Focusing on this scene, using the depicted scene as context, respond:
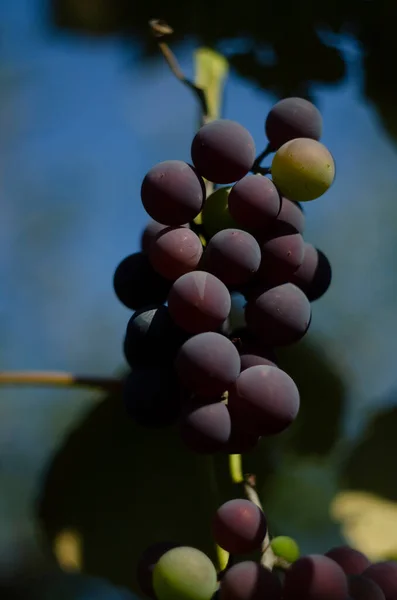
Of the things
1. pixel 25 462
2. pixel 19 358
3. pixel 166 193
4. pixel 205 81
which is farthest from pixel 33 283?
pixel 166 193

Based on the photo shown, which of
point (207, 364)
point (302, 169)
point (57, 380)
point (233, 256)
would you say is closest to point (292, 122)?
point (302, 169)

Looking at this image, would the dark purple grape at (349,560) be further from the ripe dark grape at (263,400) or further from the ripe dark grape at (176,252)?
the ripe dark grape at (176,252)

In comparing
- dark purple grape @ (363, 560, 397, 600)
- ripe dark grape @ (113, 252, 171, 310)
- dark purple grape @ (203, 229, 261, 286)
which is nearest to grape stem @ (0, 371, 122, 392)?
ripe dark grape @ (113, 252, 171, 310)

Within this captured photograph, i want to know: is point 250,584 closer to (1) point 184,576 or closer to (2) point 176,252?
(1) point 184,576

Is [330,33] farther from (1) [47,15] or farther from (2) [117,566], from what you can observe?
(2) [117,566]

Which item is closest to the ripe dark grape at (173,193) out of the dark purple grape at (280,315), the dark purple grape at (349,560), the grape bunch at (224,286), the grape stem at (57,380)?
the grape bunch at (224,286)

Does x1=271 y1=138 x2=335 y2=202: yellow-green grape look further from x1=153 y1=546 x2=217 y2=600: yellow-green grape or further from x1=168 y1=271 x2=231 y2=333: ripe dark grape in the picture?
x1=153 y1=546 x2=217 y2=600: yellow-green grape
